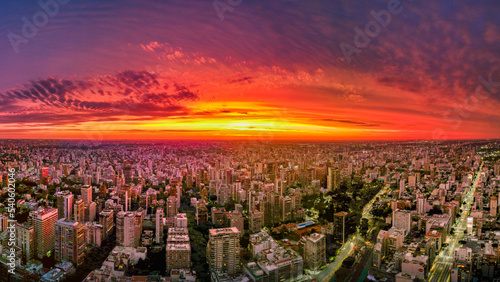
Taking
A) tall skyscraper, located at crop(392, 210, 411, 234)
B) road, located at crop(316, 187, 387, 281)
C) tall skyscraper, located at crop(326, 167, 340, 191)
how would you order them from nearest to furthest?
road, located at crop(316, 187, 387, 281) < tall skyscraper, located at crop(392, 210, 411, 234) < tall skyscraper, located at crop(326, 167, 340, 191)

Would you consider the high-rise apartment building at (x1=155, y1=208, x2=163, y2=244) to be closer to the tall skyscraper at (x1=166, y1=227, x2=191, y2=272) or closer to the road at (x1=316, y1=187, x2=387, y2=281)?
the tall skyscraper at (x1=166, y1=227, x2=191, y2=272)

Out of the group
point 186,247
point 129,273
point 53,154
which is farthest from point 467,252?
point 53,154

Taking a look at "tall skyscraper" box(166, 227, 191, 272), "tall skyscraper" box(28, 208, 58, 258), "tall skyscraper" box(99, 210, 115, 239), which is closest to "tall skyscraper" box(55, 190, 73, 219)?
"tall skyscraper" box(99, 210, 115, 239)

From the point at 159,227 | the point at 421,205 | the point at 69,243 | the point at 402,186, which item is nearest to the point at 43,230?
the point at 69,243

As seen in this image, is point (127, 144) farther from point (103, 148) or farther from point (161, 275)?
point (161, 275)

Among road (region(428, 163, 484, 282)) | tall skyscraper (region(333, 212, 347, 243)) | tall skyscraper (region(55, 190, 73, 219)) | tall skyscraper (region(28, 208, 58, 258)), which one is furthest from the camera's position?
tall skyscraper (region(55, 190, 73, 219))

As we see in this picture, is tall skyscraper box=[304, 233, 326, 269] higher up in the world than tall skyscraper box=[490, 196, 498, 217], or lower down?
lower down

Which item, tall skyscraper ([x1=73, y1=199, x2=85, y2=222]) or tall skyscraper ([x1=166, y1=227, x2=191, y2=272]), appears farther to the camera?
tall skyscraper ([x1=73, y1=199, x2=85, y2=222])
